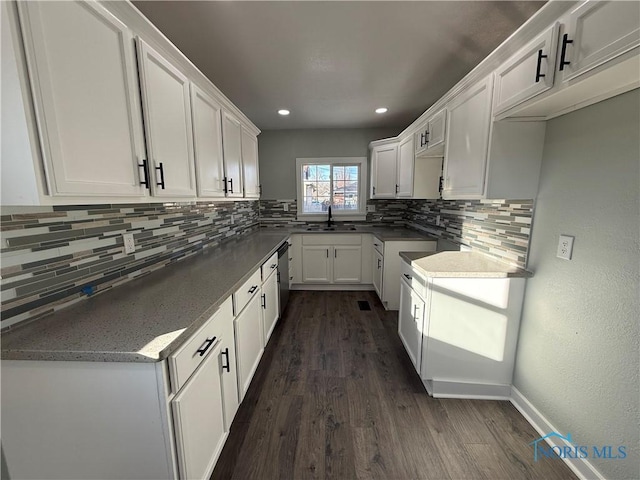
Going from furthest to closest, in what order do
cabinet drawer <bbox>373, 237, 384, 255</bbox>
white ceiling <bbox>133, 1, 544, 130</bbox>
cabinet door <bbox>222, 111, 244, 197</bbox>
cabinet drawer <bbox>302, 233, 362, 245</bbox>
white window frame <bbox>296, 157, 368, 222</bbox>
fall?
1. white window frame <bbox>296, 157, 368, 222</bbox>
2. cabinet drawer <bbox>302, 233, 362, 245</bbox>
3. cabinet drawer <bbox>373, 237, 384, 255</bbox>
4. cabinet door <bbox>222, 111, 244, 197</bbox>
5. white ceiling <bbox>133, 1, 544, 130</bbox>

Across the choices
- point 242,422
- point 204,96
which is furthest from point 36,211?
point 242,422

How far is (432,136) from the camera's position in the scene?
239 centimetres

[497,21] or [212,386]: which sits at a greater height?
[497,21]

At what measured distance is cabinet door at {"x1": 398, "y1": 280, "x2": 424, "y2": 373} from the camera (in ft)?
6.24

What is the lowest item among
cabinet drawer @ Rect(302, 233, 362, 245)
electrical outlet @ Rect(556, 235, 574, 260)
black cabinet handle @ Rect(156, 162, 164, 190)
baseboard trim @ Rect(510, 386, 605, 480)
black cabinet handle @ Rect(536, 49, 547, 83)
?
baseboard trim @ Rect(510, 386, 605, 480)

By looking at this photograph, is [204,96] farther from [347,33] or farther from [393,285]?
[393,285]

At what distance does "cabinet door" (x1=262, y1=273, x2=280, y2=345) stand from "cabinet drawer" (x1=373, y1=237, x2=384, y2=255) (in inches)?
54.2

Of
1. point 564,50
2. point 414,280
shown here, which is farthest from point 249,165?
point 564,50

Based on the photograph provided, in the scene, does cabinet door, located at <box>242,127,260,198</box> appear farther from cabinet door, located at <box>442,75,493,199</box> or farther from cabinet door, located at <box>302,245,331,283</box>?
cabinet door, located at <box>442,75,493,199</box>

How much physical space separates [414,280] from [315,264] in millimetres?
1979

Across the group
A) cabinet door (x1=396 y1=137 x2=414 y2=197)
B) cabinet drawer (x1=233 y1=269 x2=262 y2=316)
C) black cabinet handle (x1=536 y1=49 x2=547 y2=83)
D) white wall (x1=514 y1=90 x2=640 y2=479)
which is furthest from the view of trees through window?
black cabinet handle (x1=536 y1=49 x2=547 y2=83)

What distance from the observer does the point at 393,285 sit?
125 inches

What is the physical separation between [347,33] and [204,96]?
102 cm

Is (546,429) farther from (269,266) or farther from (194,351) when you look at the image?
(269,266)
